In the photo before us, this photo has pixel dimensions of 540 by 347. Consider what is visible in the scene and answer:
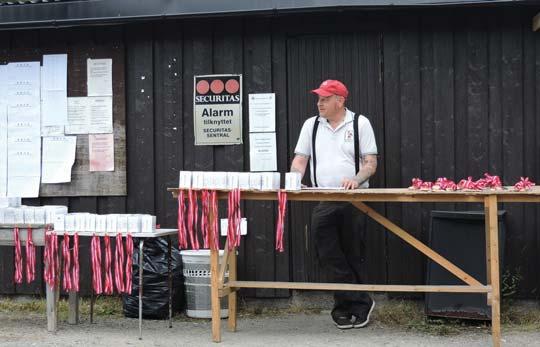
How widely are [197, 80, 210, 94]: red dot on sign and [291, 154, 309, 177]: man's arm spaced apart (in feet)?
4.79

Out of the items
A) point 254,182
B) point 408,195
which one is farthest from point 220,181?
point 408,195

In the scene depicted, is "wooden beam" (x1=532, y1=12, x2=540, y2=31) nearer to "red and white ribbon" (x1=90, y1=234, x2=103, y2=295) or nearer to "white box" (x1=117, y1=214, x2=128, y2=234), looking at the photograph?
"white box" (x1=117, y1=214, x2=128, y2=234)

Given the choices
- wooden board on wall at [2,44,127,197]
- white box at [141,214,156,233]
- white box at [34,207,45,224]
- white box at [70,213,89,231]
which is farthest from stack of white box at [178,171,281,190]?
wooden board on wall at [2,44,127,197]

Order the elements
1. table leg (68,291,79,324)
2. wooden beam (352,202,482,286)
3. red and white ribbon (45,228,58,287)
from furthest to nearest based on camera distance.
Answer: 1. table leg (68,291,79,324)
2. red and white ribbon (45,228,58,287)
3. wooden beam (352,202,482,286)

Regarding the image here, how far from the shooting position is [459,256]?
8.48 metres

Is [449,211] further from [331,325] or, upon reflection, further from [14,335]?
[14,335]

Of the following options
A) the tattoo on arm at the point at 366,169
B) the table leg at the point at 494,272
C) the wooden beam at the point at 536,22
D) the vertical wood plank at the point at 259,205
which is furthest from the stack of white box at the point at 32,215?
the wooden beam at the point at 536,22

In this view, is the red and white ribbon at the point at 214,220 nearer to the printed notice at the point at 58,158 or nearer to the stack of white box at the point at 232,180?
the stack of white box at the point at 232,180

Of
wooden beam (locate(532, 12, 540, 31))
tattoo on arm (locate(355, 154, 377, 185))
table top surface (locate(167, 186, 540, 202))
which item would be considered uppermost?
wooden beam (locate(532, 12, 540, 31))

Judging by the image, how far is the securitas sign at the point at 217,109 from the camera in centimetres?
930

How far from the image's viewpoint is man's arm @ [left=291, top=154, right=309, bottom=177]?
27.5 ft

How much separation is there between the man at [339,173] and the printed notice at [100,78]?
94.1 inches

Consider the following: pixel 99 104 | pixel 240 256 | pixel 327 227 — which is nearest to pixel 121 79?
pixel 99 104

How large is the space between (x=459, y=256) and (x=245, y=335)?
85.0 inches
